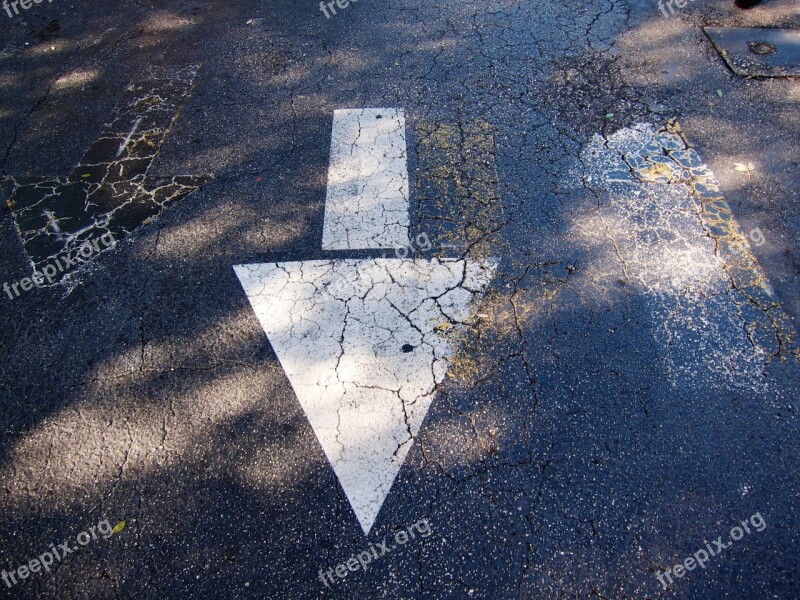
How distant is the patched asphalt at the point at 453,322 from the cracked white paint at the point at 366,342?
3.4 inches

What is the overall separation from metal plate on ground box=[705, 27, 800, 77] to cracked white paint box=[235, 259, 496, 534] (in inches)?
146

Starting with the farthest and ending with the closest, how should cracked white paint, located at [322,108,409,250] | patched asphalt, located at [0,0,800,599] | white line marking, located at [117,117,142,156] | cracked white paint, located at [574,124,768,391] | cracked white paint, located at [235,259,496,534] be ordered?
white line marking, located at [117,117,142,156]
cracked white paint, located at [322,108,409,250]
cracked white paint, located at [574,124,768,391]
cracked white paint, located at [235,259,496,534]
patched asphalt, located at [0,0,800,599]

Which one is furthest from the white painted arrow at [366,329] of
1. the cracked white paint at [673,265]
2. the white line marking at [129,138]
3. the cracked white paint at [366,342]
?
the white line marking at [129,138]

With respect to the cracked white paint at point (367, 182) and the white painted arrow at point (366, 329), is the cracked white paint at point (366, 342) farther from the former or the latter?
the cracked white paint at point (367, 182)

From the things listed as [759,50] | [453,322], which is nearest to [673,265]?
[453,322]

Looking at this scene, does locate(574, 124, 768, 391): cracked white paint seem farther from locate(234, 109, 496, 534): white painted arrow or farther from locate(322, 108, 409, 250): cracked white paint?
locate(322, 108, 409, 250): cracked white paint

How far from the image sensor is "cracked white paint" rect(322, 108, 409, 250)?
385cm

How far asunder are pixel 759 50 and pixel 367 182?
4326 mm

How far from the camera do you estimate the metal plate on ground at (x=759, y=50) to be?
4973 mm

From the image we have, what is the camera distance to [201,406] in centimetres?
A: 309

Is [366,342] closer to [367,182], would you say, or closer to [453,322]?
[453,322]

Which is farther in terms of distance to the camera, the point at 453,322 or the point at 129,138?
the point at 129,138

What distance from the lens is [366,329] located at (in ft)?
11.1

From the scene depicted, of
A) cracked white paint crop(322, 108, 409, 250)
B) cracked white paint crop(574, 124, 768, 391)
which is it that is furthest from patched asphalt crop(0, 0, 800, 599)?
cracked white paint crop(322, 108, 409, 250)
